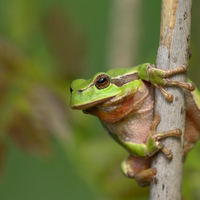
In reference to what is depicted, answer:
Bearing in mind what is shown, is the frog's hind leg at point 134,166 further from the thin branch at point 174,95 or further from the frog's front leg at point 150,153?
the thin branch at point 174,95

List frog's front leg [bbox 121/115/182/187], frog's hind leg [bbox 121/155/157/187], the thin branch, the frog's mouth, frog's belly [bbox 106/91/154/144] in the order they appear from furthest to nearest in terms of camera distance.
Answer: frog's hind leg [bbox 121/155/157/187], frog's belly [bbox 106/91/154/144], the frog's mouth, frog's front leg [bbox 121/115/182/187], the thin branch

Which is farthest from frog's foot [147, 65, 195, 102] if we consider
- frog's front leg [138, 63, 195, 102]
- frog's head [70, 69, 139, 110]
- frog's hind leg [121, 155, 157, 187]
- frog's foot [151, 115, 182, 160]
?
frog's hind leg [121, 155, 157, 187]

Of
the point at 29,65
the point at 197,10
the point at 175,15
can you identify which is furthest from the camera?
the point at 197,10

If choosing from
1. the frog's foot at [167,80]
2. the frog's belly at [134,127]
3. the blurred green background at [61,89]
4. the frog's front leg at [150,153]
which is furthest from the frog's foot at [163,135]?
the blurred green background at [61,89]

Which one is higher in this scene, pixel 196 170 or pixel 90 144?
pixel 90 144

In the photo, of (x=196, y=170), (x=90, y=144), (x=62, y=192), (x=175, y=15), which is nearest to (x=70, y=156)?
(x=90, y=144)

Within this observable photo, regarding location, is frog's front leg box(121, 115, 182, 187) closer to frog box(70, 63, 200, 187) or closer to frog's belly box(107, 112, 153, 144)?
frog box(70, 63, 200, 187)

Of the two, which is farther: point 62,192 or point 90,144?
point 62,192

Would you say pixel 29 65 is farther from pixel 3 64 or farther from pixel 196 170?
pixel 196 170
